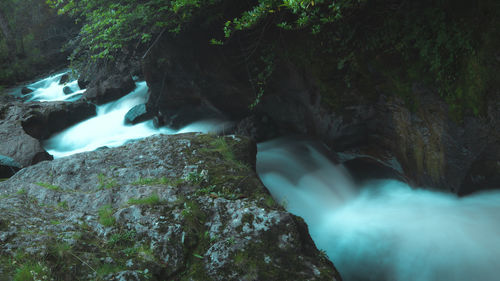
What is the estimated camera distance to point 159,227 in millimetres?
2814

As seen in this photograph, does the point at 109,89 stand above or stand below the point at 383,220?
above

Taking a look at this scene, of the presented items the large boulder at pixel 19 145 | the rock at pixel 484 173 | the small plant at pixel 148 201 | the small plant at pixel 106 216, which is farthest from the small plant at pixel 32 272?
the large boulder at pixel 19 145

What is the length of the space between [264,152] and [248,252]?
3.91m

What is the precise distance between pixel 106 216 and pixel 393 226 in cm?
Result: 383

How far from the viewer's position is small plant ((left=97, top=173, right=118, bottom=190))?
3800mm

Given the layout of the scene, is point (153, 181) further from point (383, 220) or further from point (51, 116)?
point (51, 116)

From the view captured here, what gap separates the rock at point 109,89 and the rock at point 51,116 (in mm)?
532

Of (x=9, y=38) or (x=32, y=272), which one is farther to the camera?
(x=9, y=38)

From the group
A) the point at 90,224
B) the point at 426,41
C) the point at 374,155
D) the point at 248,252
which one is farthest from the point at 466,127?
the point at 90,224

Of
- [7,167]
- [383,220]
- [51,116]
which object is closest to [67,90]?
[51,116]

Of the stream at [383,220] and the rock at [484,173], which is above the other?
the rock at [484,173]

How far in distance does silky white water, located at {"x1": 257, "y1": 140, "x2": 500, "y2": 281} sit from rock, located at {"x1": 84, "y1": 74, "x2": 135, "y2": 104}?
8.56 metres

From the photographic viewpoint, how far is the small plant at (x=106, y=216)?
286 centimetres

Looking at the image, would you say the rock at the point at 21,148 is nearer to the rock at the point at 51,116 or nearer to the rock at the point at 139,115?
the rock at the point at 51,116
